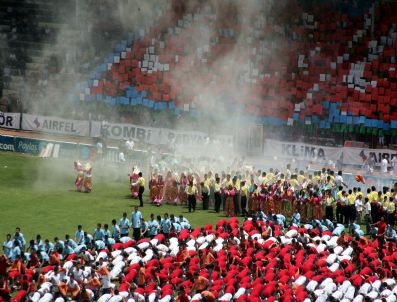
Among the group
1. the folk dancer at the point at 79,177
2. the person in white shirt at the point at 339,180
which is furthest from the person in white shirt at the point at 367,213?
the folk dancer at the point at 79,177

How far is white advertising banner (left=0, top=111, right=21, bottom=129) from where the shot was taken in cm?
3875

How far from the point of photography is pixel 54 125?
1508 inches

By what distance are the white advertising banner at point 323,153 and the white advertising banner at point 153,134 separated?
5.87 feet

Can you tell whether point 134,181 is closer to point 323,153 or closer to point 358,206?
point 358,206

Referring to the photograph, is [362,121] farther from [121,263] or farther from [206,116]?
[121,263]

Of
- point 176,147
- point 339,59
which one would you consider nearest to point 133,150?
point 176,147

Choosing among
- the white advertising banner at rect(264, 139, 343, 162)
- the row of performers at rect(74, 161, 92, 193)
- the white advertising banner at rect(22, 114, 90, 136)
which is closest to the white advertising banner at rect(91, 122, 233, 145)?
the white advertising banner at rect(22, 114, 90, 136)

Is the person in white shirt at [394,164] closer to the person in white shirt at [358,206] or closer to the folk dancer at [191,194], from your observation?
the person in white shirt at [358,206]

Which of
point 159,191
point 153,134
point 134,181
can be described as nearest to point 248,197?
point 159,191

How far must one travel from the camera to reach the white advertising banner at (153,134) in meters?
34.9

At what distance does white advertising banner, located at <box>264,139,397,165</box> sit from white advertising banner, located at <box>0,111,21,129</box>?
11048mm

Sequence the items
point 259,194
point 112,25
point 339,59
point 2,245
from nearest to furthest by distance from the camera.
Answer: point 2,245
point 259,194
point 339,59
point 112,25

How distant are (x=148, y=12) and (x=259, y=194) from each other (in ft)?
47.0

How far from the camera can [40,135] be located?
1484 inches
